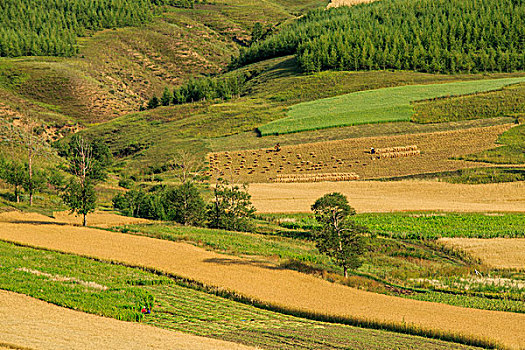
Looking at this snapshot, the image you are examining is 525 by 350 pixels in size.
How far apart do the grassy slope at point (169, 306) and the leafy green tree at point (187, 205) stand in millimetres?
24279

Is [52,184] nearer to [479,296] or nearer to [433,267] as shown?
[433,267]

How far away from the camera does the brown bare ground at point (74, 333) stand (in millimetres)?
26703

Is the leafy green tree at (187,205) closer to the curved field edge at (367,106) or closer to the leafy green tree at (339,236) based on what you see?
the leafy green tree at (339,236)

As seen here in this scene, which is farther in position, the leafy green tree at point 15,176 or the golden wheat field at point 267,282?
the leafy green tree at point 15,176

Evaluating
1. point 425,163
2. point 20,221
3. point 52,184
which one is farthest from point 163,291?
point 425,163

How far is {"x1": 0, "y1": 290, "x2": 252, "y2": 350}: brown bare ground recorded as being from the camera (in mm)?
26703

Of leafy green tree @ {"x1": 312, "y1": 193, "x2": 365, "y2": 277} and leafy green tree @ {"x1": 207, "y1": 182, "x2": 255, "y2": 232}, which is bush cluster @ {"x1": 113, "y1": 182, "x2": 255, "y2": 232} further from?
leafy green tree @ {"x1": 312, "y1": 193, "x2": 365, "y2": 277}

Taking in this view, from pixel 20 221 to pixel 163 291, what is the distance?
30523 millimetres

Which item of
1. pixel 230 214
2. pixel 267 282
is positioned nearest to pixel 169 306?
pixel 267 282

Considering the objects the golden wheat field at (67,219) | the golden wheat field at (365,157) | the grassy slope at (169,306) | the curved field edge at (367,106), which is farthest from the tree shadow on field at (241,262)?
the curved field edge at (367,106)

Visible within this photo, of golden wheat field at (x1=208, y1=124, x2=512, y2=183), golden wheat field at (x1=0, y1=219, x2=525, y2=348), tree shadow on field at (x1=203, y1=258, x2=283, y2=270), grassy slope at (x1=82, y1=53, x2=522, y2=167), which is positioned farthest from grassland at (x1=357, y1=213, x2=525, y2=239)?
grassy slope at (x1=82, y1=53, x2=522, y2=167)

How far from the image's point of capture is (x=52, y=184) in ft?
287

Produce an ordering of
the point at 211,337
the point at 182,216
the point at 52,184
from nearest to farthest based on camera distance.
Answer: the point at 211,337, the point at 182,216, the point at 52,184

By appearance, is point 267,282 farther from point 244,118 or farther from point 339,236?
point 244,118
